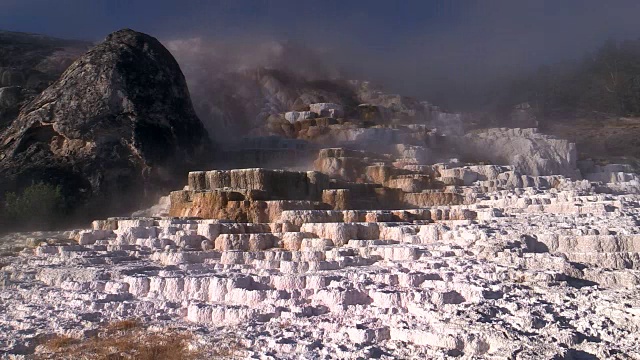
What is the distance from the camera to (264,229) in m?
9.68

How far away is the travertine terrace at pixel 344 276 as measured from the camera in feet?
16.9

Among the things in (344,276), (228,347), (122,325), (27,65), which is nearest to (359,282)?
(344,276)

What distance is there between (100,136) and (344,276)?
30.8 feet

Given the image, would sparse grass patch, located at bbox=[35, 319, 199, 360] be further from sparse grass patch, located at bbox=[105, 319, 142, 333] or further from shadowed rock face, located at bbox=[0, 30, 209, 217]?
shadowed rock face, located at bbox=[0, 30, 209, 217]

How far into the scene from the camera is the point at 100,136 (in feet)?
46.6

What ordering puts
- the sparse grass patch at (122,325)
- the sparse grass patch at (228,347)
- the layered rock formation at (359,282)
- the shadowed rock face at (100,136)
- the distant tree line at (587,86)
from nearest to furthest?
the sparse grass patch at (228,347) < the layered rock formation at (359,282) < the sparse grass patch at (122,325) < the shadowed rock face at (100,136) < the distant tree line at (587,86)

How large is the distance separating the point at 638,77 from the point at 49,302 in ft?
104

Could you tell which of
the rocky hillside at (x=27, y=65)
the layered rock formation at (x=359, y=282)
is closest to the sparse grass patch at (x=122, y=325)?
the layered rock formation at (x=359, y=282)

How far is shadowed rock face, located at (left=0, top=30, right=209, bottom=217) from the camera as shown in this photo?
13828 millimetres

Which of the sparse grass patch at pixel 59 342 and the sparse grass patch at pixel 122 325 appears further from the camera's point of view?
the sparse grass patch at pixel 122 325

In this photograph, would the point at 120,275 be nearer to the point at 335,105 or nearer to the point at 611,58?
the point at 335,105

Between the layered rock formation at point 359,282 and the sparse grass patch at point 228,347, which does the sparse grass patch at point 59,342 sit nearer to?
the layered rock formation at point 359,282

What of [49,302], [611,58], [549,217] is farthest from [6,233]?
[611,58]

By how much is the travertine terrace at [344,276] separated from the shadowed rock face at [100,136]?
2929mm
